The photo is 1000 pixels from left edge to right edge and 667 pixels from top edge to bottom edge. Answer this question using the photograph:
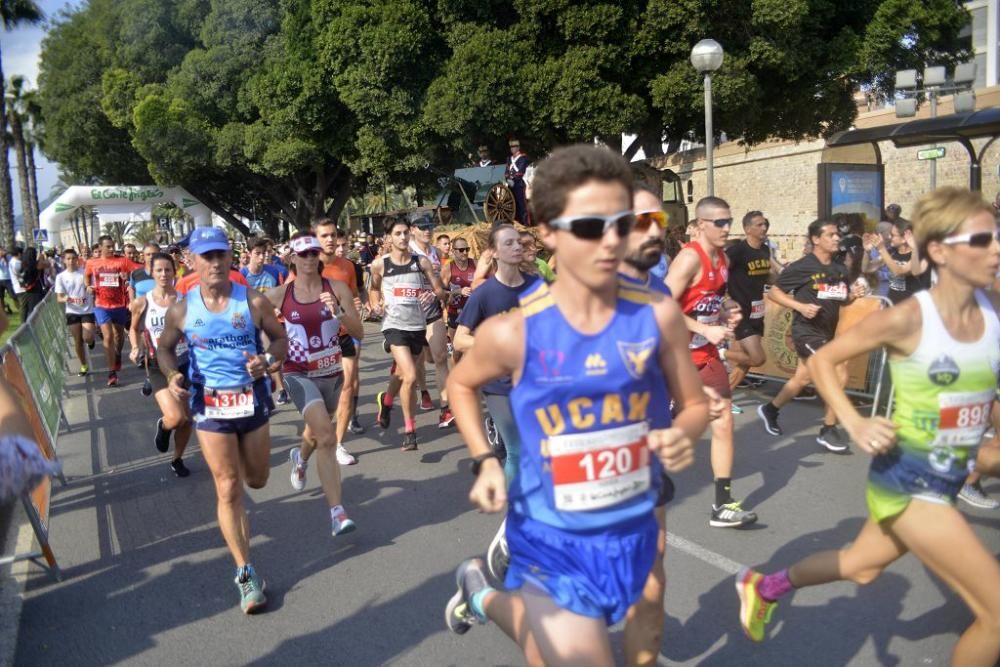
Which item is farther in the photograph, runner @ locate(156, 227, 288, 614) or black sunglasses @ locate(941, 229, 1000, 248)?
runner @ locate(156, 227, 288, 614)

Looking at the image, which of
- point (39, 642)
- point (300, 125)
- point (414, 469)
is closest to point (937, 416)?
point (39, 642)

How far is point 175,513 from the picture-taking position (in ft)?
20.0

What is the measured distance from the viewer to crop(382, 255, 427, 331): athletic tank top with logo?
7797 mm

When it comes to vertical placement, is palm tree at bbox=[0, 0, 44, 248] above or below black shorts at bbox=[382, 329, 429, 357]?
above

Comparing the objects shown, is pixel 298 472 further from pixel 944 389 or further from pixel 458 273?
pixel 944 389

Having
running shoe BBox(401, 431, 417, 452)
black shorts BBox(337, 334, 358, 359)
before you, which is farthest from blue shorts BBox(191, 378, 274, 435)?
running shoe BBox(401, 431, 417, 452)

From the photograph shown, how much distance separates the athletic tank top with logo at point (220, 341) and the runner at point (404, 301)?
3048mm

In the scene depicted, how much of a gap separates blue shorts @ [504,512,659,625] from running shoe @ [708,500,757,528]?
2.73 m

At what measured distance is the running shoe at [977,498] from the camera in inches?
207

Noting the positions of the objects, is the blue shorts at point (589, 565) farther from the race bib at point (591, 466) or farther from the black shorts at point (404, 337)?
the black shorts at point (404, 337)

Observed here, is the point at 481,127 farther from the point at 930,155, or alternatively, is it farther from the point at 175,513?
the point at 175,513

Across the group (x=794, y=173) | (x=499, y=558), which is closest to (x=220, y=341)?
(x=499, y=558)

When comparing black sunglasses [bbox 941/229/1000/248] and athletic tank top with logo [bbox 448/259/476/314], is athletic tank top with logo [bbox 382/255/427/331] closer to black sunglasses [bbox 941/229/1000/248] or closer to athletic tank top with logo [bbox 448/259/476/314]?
athletic tank top with logo [bbox 448/259/476/314]

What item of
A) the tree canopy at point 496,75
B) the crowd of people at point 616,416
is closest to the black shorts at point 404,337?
the crowd of people at point 616,416
